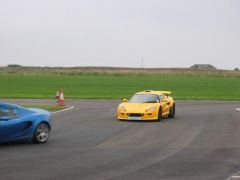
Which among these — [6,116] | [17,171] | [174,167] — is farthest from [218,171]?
[6,116]

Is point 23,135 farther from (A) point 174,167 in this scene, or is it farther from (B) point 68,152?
(A) point 174,167

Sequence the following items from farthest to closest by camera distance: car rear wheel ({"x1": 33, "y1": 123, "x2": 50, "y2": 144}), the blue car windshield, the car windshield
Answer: the car windshield, car rear wheel ({"x1": 33, "y1": 123, "x2": 50, "y2": 144}), the blue car windshield

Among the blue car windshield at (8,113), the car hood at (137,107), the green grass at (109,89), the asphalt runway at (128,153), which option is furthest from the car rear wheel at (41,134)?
the green grass at (109,89)

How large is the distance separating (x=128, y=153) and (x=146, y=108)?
9.95 metres

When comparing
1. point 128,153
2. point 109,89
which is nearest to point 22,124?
point 128,153

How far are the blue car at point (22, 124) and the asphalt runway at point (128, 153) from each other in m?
0.25

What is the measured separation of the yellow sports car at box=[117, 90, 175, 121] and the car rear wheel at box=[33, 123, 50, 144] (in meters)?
7.87

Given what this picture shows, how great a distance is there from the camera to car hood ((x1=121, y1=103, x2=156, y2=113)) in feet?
79.4

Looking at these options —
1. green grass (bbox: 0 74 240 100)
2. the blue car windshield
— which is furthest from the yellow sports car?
green grass (bbox: 0 74 240 100)

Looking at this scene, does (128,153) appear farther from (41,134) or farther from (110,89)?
(110,89)

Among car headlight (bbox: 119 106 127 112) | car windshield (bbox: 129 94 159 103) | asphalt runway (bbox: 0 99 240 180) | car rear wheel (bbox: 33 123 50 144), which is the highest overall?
car windshield (bbox: 129 94 159 103)

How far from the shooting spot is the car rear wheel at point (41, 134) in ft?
53.1

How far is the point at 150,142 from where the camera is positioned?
1667cm

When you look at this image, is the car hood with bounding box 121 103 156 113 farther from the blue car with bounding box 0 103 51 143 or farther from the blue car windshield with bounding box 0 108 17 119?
the blue car windshield with bounding box 0 108 17 119
